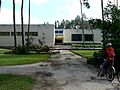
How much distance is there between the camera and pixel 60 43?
98.9m

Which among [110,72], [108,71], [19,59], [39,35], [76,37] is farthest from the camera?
[76,37]

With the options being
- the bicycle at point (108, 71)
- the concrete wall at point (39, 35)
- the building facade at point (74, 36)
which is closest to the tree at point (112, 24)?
the bicycle at point (108, 71)

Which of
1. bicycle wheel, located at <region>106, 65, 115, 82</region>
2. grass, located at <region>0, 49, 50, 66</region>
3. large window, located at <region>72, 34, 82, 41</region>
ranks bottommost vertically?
grass, located at <region>0, 49, 50, 66</region>

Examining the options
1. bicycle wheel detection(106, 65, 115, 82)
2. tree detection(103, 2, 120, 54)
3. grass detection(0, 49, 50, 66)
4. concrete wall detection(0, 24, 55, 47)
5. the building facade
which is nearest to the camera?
bicycle wheel detection(106, 65, 115, 82)

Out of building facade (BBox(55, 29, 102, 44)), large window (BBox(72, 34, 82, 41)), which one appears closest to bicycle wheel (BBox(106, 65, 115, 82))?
building facade (BBox(55, 29, 102, 44))

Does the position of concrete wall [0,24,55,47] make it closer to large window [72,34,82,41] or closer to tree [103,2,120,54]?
large window [72,34,82,41]

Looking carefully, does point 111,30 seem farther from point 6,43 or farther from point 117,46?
point 6,43

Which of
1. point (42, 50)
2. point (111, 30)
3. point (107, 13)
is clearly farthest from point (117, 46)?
point (42, 50)

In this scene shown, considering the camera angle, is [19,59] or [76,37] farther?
[76,37]

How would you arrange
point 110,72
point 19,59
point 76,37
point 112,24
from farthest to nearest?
point 76,37 → point 19,59 → point 112,24 → point 110,72

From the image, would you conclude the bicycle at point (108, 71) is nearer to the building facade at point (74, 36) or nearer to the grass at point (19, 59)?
the grass at point (19, 59)

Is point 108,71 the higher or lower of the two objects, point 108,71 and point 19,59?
the higher

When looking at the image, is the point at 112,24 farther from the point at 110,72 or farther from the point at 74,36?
the point at 74,36

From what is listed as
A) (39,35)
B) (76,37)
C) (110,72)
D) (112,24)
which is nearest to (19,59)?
(112,24)
